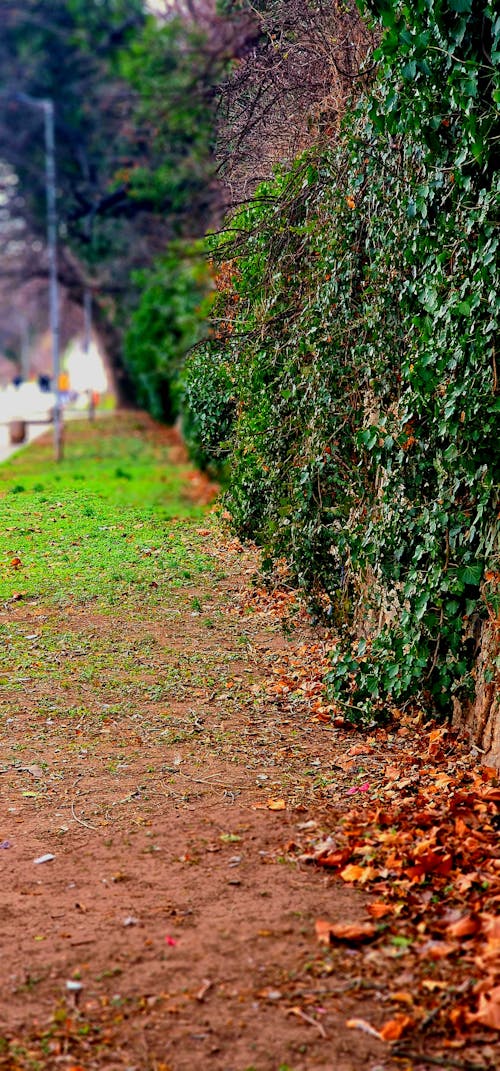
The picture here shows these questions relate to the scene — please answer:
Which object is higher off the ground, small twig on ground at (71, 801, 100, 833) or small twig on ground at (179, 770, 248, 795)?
small twig on ground at (179, 770, 248, 795)

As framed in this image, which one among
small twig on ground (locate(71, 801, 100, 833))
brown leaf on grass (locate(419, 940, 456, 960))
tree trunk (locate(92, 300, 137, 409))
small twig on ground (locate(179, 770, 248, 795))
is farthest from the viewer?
tree trunk (locate(92, 300, 137, 409))

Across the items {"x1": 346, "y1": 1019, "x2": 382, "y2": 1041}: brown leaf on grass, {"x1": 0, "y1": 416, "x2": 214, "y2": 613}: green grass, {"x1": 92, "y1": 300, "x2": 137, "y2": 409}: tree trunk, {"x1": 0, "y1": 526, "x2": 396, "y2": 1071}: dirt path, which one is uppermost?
{"x1": 92, "y1": 300, "x2": 137, "y2": 409}: tree trunk

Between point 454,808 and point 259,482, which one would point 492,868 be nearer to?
point 454,808

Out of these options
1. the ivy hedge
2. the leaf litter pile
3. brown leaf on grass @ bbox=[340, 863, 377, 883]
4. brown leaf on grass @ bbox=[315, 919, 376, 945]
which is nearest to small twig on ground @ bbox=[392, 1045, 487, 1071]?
the leaf litter pile

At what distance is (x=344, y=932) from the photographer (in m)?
4.02

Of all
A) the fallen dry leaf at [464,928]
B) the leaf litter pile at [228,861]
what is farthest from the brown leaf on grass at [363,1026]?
the fallen dry leaf at [464,928]

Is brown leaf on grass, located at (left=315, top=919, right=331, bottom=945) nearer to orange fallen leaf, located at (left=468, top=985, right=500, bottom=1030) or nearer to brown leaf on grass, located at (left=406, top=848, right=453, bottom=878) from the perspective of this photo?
brown leaf on grass, located at (left=406, top=848, right=453, bottom=878)

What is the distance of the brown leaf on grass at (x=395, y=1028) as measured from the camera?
11.4 feet

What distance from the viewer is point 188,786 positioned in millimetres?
5543

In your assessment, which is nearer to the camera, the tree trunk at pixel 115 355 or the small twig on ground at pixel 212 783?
the small twig on ground at pixel 212 783

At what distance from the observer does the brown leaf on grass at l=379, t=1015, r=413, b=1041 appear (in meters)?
3.48

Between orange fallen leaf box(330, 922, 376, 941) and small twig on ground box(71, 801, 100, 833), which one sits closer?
orange fallen leaf box(330, 922, 376, 941)

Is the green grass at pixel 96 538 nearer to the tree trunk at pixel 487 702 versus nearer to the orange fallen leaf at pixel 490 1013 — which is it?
the tree trunk at pixel 487 702

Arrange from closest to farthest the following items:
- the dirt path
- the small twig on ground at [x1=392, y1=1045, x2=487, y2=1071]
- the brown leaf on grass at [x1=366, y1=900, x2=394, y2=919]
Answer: the small twig on ground at [x1=392, y1=1045, x2=487, y2=1071], the dirt path, the brown leaf on grass at [x1=366, y1=900, x2=394, y2=919]
